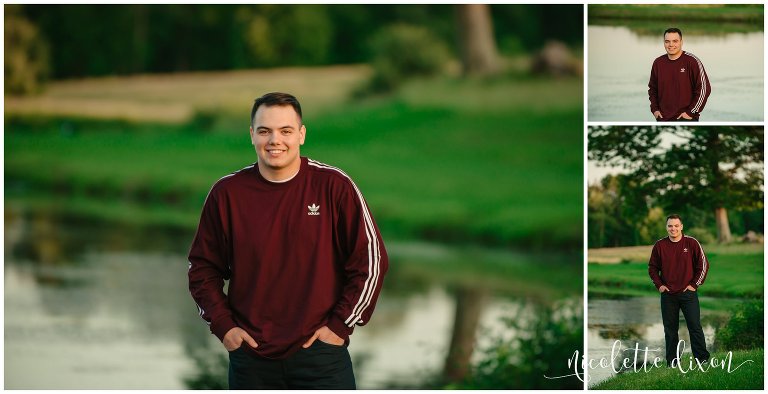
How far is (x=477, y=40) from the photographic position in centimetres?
635

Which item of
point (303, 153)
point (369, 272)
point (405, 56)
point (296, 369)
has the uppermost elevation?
point (405, 56)

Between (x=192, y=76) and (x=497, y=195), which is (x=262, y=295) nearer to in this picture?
(x=497, y=195)

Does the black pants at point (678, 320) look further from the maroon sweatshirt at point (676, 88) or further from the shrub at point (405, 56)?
the shrub at point (405, 56)

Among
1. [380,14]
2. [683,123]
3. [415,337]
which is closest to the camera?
[683,123]

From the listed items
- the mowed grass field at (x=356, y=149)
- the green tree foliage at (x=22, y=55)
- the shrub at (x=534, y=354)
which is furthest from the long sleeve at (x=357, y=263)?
the green tree foliage at (x=22, y=55)

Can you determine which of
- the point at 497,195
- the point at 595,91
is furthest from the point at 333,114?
the point at 595,91

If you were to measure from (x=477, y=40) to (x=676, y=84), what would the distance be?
199cm

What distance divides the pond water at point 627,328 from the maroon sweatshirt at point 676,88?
78cm

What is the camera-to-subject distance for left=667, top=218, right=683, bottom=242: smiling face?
4238 millimetres

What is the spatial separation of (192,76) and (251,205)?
12.9 feet

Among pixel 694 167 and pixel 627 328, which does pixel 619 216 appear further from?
pixel 627 328

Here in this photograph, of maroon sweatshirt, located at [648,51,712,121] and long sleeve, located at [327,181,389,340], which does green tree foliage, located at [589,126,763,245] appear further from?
long sleeve, located at [327,181,389,340]

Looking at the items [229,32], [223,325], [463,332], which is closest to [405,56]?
[229,32]

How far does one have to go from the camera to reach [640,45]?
15.3 ft
